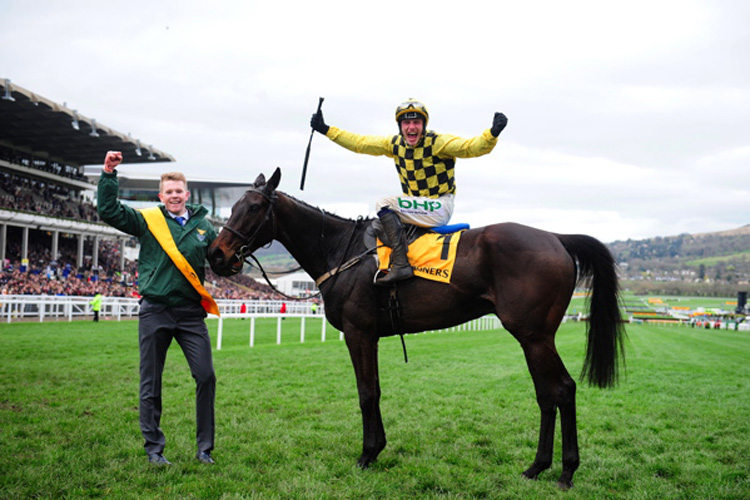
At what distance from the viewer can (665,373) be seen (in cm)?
1036

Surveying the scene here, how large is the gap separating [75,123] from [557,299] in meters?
34.6

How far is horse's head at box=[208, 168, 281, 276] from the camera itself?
4.23 m

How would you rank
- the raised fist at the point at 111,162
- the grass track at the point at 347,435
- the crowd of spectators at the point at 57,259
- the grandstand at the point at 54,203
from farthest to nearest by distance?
1. the grandstand at the point at 54,203
2. the crowd of spectators at the point at 57,259
3. the raised fist at the point at 111,162
4. the grass track at the point at 347,435

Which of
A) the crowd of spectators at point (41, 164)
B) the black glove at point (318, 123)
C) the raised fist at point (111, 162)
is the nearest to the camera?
the raised fist at point (111, 162)

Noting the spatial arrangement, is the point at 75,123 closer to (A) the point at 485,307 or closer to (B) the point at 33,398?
(B) the point at 33,398

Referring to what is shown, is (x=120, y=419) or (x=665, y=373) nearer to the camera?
(x=120, y=419)

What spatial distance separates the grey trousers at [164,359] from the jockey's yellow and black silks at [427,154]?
2.06m

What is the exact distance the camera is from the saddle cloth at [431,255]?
4.10m

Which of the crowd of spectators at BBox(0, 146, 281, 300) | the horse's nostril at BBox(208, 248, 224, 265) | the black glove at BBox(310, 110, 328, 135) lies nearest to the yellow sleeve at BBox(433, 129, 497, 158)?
the black glove at BBox(310, 110, 328, 135)

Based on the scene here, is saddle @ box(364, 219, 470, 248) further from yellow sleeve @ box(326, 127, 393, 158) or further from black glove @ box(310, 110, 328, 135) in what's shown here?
black glove @ box(310, 110, 328, 135)

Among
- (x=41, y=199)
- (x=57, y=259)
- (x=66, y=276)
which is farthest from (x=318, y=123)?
(x=41, y=199)

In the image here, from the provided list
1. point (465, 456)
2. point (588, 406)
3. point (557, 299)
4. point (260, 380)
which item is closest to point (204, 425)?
point (465, 456)

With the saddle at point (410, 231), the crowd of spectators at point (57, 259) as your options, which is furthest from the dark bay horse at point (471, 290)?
the crowd of spectators at point (57, 259)

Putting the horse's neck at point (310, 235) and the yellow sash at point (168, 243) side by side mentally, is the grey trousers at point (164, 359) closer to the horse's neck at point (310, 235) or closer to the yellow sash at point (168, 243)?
the yellow sash at point (168, 243)
